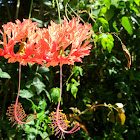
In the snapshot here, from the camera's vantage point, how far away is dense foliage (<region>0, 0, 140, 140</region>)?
1.13 metres

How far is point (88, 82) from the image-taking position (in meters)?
1.67

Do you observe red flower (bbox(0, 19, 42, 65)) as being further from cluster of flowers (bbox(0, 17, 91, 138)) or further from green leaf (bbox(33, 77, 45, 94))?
green leaf (bbox(33, 77, 45, 94))

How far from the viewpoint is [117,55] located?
1778mm

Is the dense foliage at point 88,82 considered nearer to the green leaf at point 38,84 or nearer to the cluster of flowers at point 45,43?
the green leaf at point 38,84

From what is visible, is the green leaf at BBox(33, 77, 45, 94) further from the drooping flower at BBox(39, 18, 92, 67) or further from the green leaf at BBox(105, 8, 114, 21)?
the drooping flower at BBox(39, 18, 92, 67)

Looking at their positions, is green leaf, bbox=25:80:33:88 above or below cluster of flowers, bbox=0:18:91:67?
below

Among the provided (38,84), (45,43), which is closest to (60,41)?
(45,43)

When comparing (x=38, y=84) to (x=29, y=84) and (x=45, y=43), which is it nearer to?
(x=29, y=84)

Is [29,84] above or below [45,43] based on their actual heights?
below

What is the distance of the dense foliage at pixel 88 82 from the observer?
1128 millimetres

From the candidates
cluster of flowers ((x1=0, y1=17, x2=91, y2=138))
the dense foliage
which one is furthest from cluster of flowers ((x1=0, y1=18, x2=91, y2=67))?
the dense foliage

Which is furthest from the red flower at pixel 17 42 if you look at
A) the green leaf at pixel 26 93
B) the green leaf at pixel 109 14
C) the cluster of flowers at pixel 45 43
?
the green leaf at pixel 109 14

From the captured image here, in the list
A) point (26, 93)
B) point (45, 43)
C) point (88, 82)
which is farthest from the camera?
point (88, 82)

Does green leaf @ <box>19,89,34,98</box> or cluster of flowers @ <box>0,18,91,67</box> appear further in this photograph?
green leaf @ <box>19,89,34,98</box>
